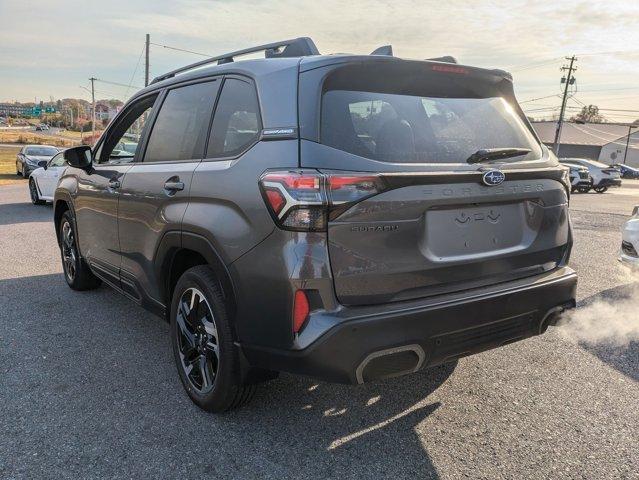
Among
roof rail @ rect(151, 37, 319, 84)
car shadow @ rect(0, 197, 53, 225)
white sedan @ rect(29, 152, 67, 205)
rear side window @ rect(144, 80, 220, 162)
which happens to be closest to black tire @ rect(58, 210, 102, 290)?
rear side window @ rect(144, 80, 220, 162)

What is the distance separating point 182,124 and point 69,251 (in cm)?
286

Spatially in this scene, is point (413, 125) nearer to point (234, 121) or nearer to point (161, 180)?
point (234, 121)

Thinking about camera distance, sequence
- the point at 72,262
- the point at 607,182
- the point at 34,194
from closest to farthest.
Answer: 1. the point at 72,262
2. the point at 34,194
3. the point at 607,182

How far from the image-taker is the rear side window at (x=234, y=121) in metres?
2.74

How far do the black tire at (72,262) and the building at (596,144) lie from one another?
69726 mm

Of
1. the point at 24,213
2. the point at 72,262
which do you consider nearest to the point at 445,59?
the point at 72,262

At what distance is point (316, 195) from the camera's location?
2268 millimetres

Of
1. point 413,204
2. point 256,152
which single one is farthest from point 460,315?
point 256,152

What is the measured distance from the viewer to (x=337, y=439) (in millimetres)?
2781

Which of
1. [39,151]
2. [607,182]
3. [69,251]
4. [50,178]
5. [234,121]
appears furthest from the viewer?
[607,182]

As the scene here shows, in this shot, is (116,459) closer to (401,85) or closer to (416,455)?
(416,455)

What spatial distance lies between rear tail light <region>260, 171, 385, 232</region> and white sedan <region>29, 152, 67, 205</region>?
11673mm

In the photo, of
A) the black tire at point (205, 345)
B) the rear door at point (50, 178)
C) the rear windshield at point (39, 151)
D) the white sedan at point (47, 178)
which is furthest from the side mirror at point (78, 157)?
the rear windshield at point (39, 151)

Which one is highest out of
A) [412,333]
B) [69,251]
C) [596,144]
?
[412,333]
